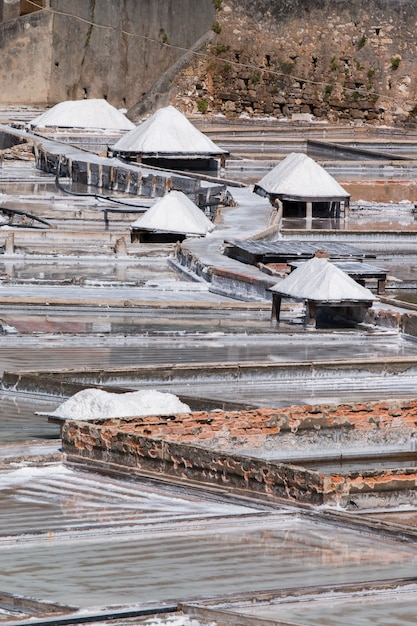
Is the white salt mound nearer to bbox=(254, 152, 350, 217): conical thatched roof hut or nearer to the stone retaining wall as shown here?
bbox=(254, 152, 350, 217): conical thatched roof hut

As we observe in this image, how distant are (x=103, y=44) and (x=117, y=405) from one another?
35782mm

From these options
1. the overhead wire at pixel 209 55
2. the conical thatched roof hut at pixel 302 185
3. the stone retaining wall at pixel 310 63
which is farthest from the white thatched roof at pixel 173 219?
the overhead wire at pixel 209 55

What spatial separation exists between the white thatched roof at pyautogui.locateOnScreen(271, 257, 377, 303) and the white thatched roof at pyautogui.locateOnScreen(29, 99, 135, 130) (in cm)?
2015

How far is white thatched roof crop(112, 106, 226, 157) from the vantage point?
109 ft

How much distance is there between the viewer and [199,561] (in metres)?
9.72

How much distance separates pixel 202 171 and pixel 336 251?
34.5 ft

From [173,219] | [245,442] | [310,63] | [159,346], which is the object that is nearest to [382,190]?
[173,219]

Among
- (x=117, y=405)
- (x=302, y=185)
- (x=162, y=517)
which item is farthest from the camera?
(x=302, y=185)

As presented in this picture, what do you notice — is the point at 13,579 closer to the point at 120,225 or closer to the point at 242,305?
the point at 242,305

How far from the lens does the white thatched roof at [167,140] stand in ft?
109

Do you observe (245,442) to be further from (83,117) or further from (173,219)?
(83,117)

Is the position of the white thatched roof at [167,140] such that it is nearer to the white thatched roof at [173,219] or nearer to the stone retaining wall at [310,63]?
the white thatched roof at [173,219]

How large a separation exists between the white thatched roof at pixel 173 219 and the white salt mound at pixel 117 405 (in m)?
11.9

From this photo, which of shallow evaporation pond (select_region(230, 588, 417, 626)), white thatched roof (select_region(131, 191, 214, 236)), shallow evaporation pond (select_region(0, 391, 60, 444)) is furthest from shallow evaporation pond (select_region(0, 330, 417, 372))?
shallow evaporation pond (select_region(230, 588, 417, 626))
